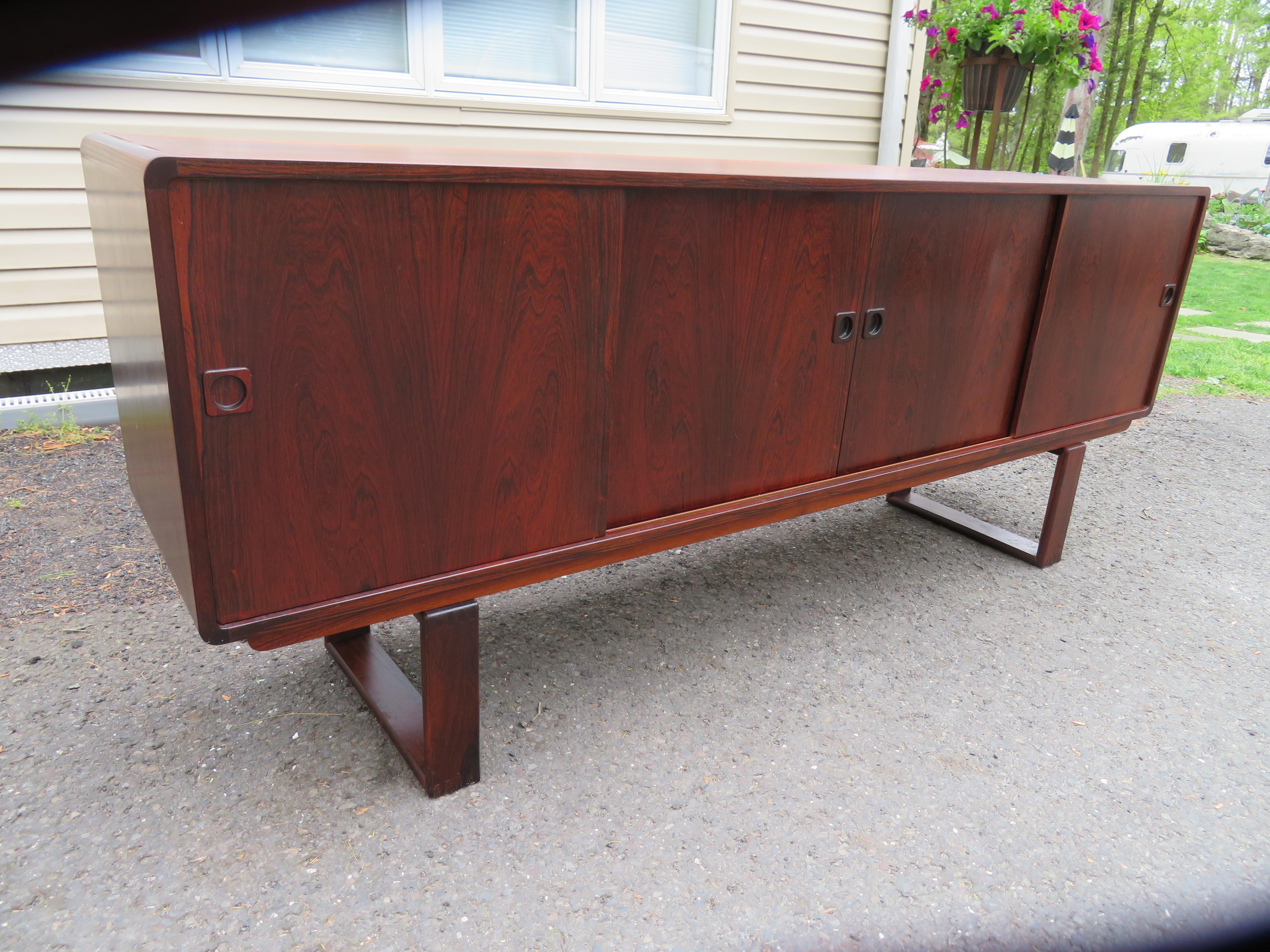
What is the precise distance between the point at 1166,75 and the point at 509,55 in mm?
25801

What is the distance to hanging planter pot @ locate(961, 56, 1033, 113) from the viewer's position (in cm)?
396

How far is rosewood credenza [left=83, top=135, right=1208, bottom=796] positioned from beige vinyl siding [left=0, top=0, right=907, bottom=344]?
1.73 meters

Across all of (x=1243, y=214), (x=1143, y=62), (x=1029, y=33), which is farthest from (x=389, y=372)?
(x=1143, y=62)

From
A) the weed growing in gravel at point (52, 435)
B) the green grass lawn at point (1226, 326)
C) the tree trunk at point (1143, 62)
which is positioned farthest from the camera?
the tree trunk at point (1143, 62)

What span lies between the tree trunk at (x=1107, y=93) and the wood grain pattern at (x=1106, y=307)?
18970 mm

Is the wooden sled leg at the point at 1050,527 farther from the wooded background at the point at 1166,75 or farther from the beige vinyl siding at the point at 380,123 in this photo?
the wooded background at the point at 1166,75

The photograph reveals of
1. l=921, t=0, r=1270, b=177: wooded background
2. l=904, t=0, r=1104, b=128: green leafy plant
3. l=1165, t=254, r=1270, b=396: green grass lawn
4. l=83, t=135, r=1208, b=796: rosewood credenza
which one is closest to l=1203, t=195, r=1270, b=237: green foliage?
l=1165, t=254, r=1270, b=396: green grass lawn

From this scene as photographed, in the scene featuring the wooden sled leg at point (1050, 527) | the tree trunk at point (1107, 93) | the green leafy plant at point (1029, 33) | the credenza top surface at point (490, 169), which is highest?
the tree trunk at point (1107, 93)

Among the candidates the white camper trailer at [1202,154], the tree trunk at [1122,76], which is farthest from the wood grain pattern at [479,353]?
the tree trunk at [1122,76]

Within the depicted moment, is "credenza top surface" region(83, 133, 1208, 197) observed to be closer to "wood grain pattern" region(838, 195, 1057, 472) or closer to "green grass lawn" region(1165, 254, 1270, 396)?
"wood grain pattern" region(838, 195, 1057, 472)

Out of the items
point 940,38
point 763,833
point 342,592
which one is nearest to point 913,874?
point 763,833

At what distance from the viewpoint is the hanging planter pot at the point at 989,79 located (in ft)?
13.0

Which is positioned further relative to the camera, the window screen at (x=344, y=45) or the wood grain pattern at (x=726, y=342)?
the window screen at (x=344, y=45)

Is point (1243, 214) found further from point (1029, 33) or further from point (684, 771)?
point (684, 771)
